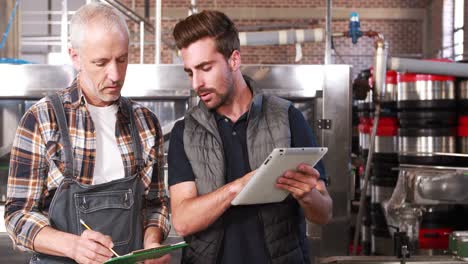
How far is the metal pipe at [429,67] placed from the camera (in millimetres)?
4664

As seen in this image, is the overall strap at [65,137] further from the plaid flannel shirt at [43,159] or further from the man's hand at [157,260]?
the man's hand at [157,260]

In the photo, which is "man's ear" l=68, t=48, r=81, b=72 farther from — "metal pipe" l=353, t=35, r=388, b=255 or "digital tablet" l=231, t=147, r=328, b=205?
"metal pipe" l=353, t=35, r=388, b=255

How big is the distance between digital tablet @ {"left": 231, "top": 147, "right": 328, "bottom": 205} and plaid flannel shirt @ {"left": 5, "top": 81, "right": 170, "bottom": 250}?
246 mm

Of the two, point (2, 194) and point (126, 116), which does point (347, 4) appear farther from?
point (126, 116)

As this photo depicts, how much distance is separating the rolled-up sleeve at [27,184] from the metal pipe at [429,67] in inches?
137

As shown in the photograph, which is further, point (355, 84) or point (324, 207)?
point (355, 84)

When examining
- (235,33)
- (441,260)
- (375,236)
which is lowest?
(375,236)

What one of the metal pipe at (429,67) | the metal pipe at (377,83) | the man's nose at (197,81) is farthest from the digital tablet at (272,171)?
the metal pipe at (429,67)

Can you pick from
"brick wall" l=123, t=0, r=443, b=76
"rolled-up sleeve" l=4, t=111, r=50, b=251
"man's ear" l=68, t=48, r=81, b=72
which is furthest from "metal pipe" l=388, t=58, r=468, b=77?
"brick wall" l=123, t=0, r=443, b=76

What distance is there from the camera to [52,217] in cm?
168

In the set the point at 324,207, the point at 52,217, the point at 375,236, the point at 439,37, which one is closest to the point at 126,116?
the point at 52,217

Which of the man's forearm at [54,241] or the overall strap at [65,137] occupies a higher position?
the overall strap at [65,137]

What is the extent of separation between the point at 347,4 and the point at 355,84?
7491mm

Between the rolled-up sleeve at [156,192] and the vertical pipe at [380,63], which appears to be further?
the vertical pipe at [380,63]
